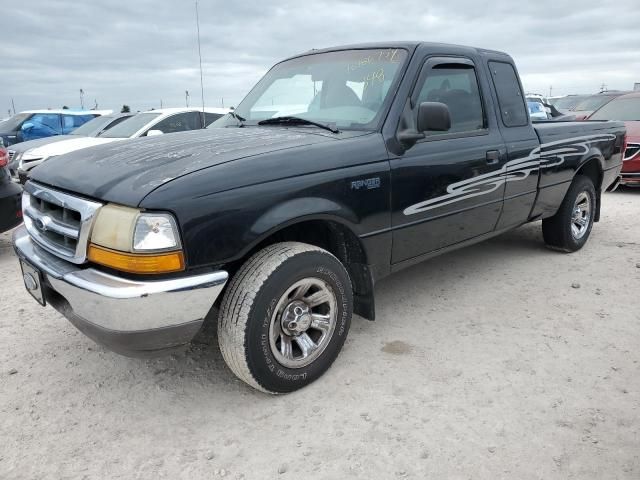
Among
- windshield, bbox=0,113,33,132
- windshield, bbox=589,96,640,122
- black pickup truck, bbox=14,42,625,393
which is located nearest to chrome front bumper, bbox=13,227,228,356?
black pickup truck, bbox=14,42,625,393

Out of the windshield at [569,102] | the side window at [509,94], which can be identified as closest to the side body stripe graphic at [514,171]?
the side window at [509,94]

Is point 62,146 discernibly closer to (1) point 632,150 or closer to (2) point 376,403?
(2) point 376,403

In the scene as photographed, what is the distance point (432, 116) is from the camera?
2.94m

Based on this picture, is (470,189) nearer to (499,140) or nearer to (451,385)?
(499,140)

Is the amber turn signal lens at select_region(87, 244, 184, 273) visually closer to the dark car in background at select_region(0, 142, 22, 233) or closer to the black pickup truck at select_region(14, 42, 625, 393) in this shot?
the black pickup truck at select_region(14, 42, 625, 393)

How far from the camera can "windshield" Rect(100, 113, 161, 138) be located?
27.8ft

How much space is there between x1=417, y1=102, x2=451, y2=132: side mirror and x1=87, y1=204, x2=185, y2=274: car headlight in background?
1.60m

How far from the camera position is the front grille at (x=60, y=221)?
90.7 inches

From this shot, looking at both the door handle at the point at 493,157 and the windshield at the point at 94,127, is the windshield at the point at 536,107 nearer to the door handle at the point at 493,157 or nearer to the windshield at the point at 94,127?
the windshield at the point at 94,127

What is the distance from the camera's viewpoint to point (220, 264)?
2350 mm

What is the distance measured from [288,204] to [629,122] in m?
9.12

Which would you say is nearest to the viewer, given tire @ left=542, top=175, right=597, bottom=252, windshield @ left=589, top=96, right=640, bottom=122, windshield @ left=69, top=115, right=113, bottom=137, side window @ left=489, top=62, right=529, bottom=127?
side window @ left=489, top=62, right=529, bottom=127

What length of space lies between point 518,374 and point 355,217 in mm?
1297

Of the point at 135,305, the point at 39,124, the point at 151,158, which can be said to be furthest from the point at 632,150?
A: the point at 39,124
